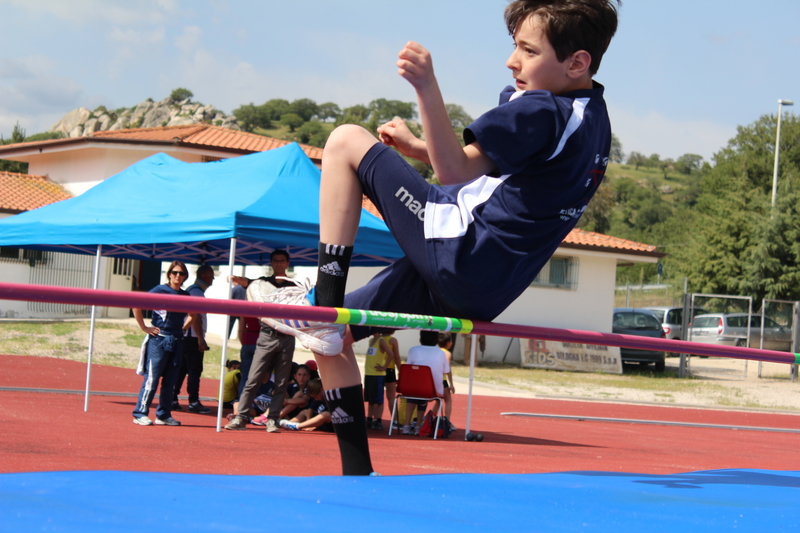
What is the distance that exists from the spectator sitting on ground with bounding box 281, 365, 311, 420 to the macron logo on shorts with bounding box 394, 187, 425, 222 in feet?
20.4

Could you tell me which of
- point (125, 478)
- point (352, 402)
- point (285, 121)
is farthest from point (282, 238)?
point (285, 121)

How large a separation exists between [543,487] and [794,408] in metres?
16.0

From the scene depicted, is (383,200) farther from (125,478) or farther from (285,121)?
(285,121)

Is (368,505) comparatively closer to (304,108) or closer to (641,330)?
(641,330)

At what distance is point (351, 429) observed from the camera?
98.9 inches


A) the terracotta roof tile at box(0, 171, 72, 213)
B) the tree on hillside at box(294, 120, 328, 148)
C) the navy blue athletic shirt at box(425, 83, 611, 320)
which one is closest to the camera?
the navy blue athletic shirt at box(425, 83, 611, 320)

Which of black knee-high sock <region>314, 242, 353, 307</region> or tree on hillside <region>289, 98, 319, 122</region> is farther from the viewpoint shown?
tree on hillside <region>289, 98, 319, 122</region>

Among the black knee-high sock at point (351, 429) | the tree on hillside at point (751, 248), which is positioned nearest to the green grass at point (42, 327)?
the black knee-high sock at point (351, 429)

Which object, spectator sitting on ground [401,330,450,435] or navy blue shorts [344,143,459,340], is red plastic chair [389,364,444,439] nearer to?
spectator sitting on ground [401,330,450,435]

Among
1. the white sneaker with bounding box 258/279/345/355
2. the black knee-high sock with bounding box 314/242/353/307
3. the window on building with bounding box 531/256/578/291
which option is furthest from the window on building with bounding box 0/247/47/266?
the black knee-high sock with bounding box 314/242/353/307

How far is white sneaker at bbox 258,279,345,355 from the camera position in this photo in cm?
240

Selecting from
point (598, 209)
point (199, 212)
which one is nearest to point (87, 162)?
point (199, 212)

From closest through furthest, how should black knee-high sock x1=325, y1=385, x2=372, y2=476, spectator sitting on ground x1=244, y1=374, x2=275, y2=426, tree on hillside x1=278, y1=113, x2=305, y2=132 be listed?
black knee-high sock x1=325, y1=385, x2=372, y2=476, spectator sitting on ground x1=244, y1=374, x2=275, y2=426, tree on hillside x1=278, y1=113, x2=305, y2=132

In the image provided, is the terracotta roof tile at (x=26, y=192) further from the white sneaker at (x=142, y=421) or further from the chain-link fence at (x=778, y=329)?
the chain-link fence at (x=778, y=329)
